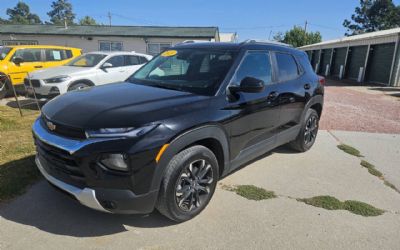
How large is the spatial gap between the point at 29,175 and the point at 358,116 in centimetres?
904

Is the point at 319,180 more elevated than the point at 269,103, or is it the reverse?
the point at 269,103

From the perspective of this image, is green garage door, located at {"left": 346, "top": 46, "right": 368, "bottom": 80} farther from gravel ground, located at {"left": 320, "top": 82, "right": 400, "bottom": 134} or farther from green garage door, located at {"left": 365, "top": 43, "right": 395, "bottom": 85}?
gravel ground, located at {"left": 320, "top": 82, "right": 400, "bottom": 134}

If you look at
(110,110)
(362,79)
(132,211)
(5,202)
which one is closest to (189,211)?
(132,211)

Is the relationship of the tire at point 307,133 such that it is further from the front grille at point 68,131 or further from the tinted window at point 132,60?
the tinted window at point 132,60

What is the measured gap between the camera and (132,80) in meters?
4.13

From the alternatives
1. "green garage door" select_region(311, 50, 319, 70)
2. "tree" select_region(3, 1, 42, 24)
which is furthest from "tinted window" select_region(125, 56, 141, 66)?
"tree" select_region(3, 1, 42, 24)

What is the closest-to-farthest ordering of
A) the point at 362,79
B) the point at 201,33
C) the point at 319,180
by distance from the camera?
the point at 319,180 < the point at 362,79 < the point at 201,33

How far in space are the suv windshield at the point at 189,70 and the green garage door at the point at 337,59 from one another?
24.5 m

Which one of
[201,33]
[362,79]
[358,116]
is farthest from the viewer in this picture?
[201,33]

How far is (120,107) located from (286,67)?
2.76 meters

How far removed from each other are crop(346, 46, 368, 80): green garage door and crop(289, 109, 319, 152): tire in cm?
1904

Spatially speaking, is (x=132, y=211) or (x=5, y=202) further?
(x=5, y=202)

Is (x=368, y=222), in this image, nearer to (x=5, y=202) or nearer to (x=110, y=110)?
(x=110, y=110)

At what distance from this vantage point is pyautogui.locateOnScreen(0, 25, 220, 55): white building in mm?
25384
